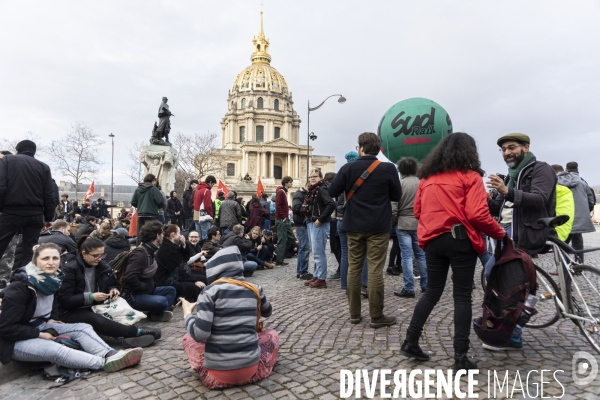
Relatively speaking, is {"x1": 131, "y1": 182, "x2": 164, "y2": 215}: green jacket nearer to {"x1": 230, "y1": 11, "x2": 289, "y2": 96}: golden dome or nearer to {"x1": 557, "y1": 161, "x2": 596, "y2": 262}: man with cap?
{"x1": 557, "y1": 161, "x2": 596, "y2": 262}: man with cap

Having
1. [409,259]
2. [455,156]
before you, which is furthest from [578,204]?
[455,156]

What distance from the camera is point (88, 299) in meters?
4.09

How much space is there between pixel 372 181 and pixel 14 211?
4.81 m

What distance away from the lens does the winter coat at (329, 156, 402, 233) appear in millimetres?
4371

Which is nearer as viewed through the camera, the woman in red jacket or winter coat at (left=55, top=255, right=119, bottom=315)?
the woman in red jacket

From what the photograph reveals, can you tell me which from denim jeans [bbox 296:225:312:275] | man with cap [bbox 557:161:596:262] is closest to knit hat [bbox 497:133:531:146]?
man with cap [bbox 557:161:596:262]

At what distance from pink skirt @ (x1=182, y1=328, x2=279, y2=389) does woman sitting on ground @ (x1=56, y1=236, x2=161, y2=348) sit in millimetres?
1109

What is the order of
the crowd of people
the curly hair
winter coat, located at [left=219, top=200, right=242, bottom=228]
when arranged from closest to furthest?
the crowd of people → the curly hair → winter coat, located at [left=219, top=200, right=242, bottom=228]

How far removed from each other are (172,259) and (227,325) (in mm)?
2897

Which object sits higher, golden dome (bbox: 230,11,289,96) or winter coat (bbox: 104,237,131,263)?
golden dome (bbox: 230,11,289,96)

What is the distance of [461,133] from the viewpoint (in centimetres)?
334

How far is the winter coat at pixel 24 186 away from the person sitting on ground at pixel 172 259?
6.08 feet

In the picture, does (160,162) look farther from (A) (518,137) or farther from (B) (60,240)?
(A) (518,137)

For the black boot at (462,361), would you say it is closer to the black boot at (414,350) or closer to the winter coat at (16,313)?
the black boot at (414,350)
